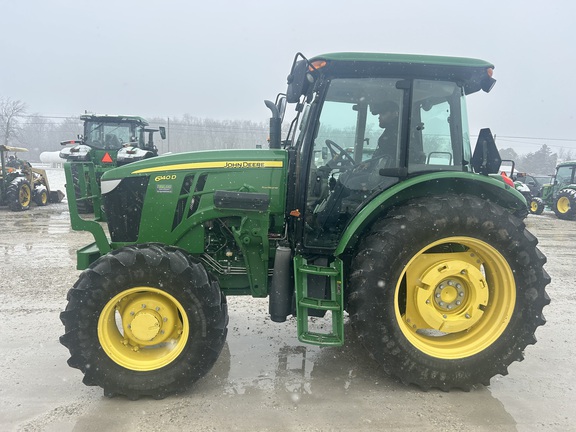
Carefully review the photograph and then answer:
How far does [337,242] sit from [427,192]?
769 mm

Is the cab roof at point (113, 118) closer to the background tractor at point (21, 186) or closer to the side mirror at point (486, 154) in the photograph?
the background tractor at point (21, 186)

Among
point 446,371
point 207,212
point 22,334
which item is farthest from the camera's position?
point 22,334

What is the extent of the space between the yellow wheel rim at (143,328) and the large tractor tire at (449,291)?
49.1 inches

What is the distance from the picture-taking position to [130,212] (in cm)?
331

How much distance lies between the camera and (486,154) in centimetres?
302

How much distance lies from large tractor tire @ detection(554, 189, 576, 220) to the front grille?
52.3 feet

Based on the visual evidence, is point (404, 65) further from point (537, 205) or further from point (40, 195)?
point (537, 205)

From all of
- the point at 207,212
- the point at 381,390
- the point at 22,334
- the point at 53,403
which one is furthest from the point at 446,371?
the point at 22,334

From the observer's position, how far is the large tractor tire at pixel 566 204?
14526mm

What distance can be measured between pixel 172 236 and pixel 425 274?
77.6 inches

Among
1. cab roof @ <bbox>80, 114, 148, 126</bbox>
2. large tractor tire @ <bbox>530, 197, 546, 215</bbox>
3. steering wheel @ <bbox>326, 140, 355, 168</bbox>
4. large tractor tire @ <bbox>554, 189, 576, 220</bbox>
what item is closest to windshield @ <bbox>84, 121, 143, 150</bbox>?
cab roof @ <bbox>80, 114, 148, 126</bbox>

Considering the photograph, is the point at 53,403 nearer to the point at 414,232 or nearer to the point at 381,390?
the point at 381,390

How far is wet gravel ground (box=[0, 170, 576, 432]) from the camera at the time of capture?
8.30 ft

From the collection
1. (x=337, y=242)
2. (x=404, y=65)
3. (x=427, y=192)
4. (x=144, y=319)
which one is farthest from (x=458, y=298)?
(x=144, y=319)
